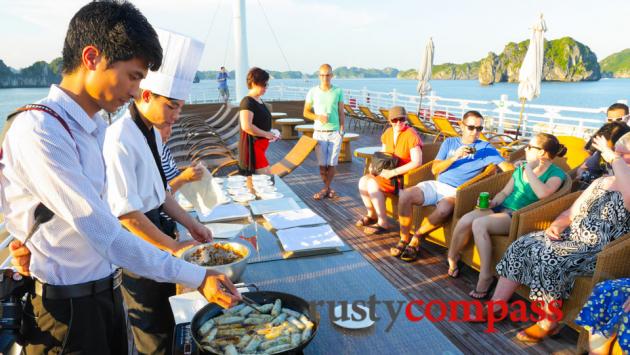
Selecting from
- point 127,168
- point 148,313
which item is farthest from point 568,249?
point 127,168

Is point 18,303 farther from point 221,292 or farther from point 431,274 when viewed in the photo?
point 431,274

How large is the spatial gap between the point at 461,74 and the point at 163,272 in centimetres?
13316

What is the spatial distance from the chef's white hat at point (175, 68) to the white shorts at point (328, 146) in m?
3.40

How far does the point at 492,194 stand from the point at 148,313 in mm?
2839

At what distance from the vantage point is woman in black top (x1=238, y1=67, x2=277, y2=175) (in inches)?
149

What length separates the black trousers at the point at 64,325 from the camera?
117 centimetres

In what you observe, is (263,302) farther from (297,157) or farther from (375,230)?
(297,157)

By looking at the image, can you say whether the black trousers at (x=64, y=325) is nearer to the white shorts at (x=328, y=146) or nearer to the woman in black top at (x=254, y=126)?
the woman in black top at (x=254, y=126)

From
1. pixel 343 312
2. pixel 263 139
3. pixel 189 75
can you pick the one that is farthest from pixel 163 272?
pixel 263 139

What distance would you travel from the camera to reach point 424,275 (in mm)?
3219

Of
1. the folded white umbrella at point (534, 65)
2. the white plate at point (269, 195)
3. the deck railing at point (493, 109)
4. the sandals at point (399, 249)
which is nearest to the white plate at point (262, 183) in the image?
the white plate at point (269, 195)

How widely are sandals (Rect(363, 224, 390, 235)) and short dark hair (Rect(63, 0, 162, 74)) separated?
131 inches

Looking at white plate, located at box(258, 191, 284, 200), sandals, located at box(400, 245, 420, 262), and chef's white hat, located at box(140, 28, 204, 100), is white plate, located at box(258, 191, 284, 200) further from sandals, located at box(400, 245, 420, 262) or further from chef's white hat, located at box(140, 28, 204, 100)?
sandals, located at box(400, 245, 420, 262)

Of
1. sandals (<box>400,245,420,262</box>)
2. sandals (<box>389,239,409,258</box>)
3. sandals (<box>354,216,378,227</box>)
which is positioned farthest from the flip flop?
sandals (<box>400,245,420,262</box>)
